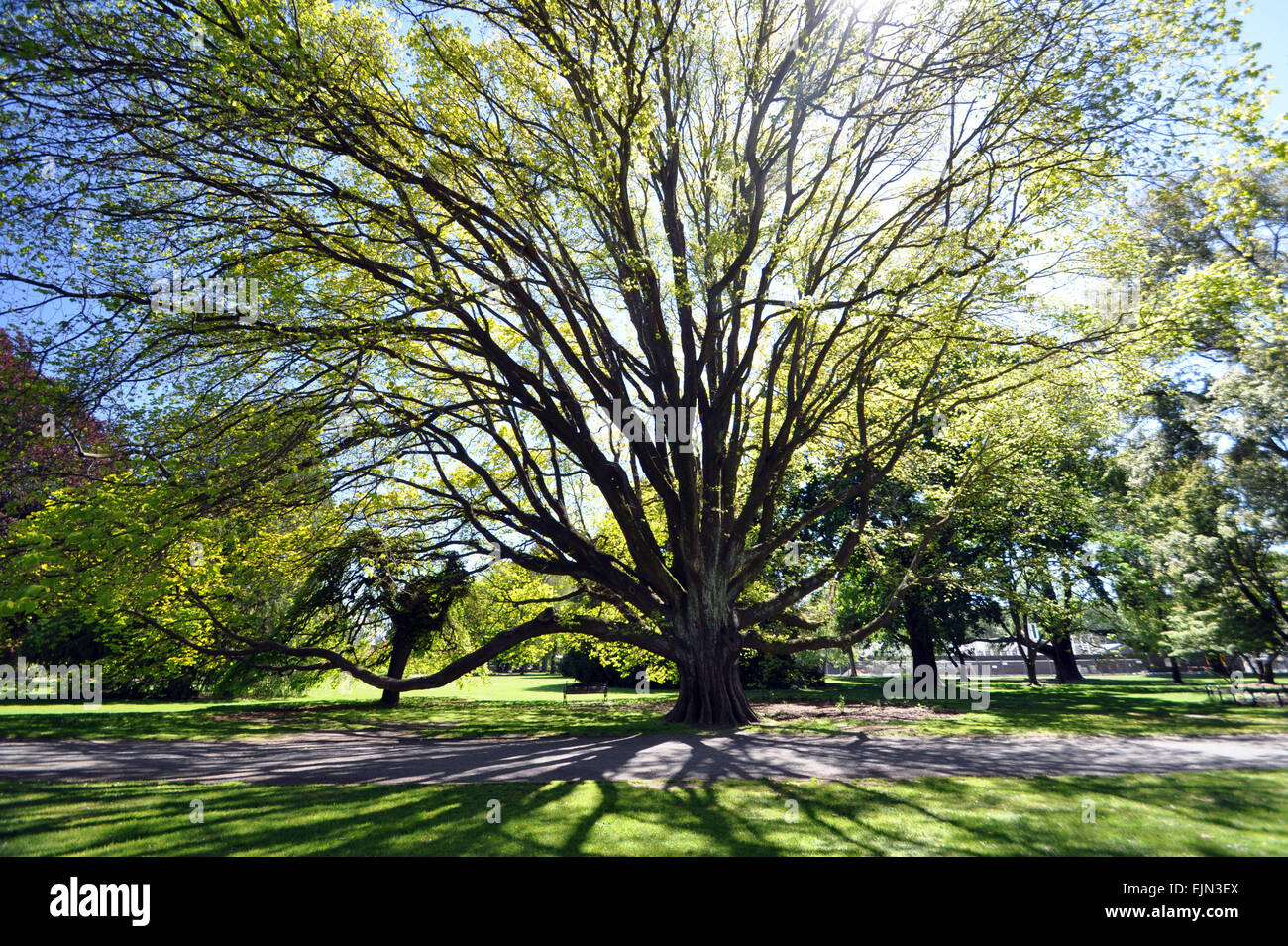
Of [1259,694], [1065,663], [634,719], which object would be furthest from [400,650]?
[1065,663]

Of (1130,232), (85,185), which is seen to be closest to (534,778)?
(85,185)

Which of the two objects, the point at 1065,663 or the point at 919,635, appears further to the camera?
the point at 1065,663

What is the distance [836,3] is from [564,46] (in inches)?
206

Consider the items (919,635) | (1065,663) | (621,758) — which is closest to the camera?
(621,758)

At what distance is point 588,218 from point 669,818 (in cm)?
1312

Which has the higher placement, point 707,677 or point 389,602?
point 389,602

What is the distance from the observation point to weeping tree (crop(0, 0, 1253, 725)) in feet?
30.1

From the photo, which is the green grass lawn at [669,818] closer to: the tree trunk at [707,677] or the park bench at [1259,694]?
the tree trunk at [707,677]

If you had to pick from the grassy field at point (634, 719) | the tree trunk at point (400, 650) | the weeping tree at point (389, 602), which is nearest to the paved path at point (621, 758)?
the grassy field at point (634, 719)

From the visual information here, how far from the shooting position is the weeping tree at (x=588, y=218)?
918 cm

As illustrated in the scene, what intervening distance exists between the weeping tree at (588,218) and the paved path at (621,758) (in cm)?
407

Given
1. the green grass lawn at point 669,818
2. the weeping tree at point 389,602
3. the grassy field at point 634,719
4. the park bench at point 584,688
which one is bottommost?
the park bench at point 584,688

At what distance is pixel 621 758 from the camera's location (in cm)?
1014

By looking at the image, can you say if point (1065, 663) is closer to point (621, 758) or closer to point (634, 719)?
point (634, 719)
